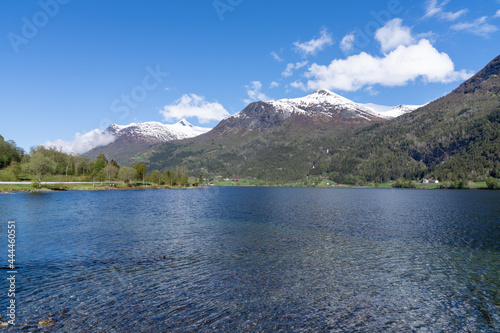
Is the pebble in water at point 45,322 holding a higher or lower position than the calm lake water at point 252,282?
higher

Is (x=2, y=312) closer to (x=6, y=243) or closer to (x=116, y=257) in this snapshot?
(x=116, y=257)

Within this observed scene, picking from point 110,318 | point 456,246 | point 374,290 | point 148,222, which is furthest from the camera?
point 148,222

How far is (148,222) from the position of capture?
67438 millimetres

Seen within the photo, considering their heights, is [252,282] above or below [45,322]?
below

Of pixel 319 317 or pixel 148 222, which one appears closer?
pixel 319 317

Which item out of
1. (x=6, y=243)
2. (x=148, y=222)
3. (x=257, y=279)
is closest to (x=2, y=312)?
(x=257, y=279)

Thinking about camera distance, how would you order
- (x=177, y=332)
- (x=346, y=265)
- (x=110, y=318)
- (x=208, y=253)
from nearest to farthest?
(x=177, y=332) → (x=110, y=318) → (x=346, y=265) → (x=208, y=253)

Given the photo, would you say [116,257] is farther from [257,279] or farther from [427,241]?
[427,241]

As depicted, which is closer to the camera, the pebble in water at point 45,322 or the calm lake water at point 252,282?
the pebble in water at point 45,322

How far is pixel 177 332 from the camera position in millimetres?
18125

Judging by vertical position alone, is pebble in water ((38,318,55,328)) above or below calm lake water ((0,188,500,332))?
above

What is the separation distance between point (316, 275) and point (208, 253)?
1583 cm

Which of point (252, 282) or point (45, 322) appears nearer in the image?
point (45, 322)

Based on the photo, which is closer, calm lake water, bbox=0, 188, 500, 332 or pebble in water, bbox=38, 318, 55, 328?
pebble in water, bbox=38, 318, 55, 328
